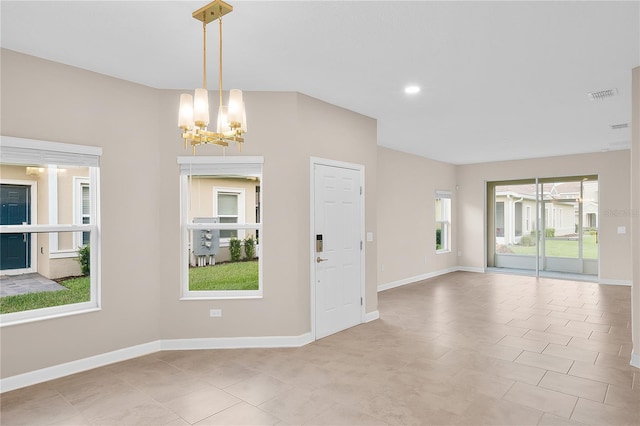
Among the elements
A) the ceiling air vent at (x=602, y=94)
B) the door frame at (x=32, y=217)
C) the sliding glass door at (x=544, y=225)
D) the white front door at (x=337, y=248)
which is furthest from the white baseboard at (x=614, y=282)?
the door frame at (x=32, y=217)

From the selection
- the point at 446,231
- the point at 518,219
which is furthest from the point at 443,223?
the point at 518,219

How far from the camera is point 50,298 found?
3.49 metres

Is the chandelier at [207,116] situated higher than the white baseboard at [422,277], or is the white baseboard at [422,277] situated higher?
the chandelier at [207,116]

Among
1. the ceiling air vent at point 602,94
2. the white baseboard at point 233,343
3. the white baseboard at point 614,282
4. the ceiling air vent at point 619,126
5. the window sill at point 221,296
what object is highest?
the ceiling air vent at point 602,94

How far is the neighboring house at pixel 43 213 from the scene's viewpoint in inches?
128

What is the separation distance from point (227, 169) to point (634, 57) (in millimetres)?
3909

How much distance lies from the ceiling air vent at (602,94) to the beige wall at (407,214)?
351 centimetres

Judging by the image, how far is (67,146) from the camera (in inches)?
134

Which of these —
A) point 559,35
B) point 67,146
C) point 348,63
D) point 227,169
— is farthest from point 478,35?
point 67,146

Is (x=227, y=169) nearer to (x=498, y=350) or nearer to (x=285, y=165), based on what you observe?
(x=285, y=165)

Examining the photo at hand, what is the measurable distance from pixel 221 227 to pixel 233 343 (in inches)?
49.1

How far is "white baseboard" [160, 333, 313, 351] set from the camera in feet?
13.1

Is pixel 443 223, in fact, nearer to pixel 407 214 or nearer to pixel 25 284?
pixel 407 214

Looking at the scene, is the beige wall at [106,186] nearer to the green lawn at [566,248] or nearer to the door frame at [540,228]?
the door frame at [540,228]
